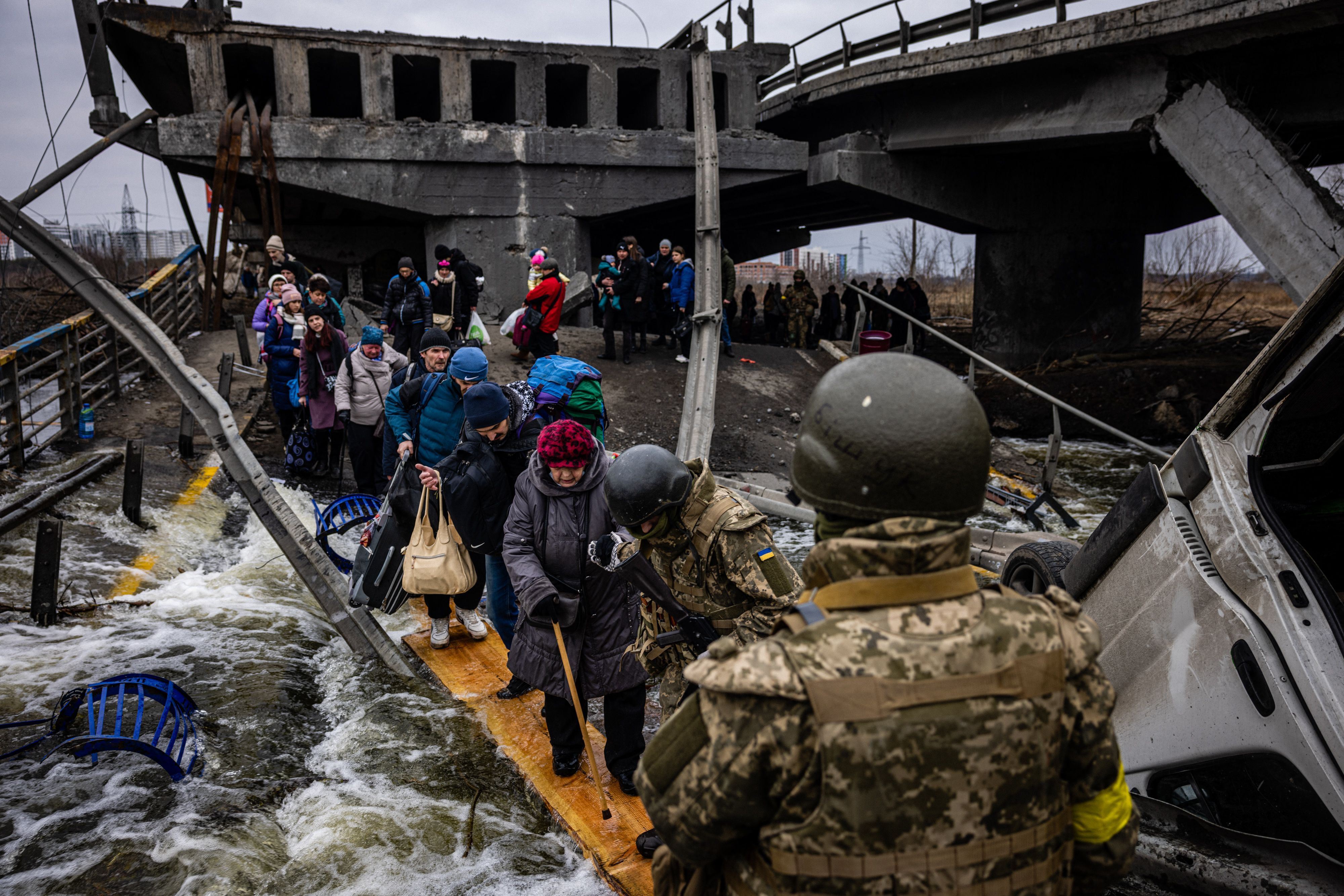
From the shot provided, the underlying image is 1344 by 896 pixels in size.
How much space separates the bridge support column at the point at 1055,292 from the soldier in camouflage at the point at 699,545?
54.4ft

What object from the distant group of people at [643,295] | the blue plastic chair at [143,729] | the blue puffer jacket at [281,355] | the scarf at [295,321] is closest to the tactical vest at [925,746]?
the blue plastic chair at [143,729]

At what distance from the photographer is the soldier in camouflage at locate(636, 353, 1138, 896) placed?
140 cm

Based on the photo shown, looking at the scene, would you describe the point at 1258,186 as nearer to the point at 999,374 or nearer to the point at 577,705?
the point at 999,374

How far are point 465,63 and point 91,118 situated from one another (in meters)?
6.21

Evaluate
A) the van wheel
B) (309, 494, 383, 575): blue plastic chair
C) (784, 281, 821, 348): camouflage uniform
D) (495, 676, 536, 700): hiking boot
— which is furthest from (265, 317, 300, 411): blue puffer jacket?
(784, 281, 821, 348): camouflage uniform

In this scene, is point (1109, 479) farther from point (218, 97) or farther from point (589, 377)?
point (218, 97)

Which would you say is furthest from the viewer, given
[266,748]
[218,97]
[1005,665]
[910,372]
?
[218,97]

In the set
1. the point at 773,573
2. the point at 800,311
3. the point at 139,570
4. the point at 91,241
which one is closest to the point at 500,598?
the point at 773,573

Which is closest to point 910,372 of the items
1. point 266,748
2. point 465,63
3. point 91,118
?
point 266,748

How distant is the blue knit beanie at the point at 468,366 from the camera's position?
520cm

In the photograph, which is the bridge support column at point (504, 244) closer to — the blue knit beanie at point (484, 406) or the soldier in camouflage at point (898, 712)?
the blue knit beanie at point (484, 406)

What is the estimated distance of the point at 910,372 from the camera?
1.56m

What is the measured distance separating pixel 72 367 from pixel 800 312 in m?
12.5

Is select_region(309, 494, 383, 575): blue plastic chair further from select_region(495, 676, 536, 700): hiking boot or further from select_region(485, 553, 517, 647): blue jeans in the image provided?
select_region(495, 676, 536, 700): hiking boot
